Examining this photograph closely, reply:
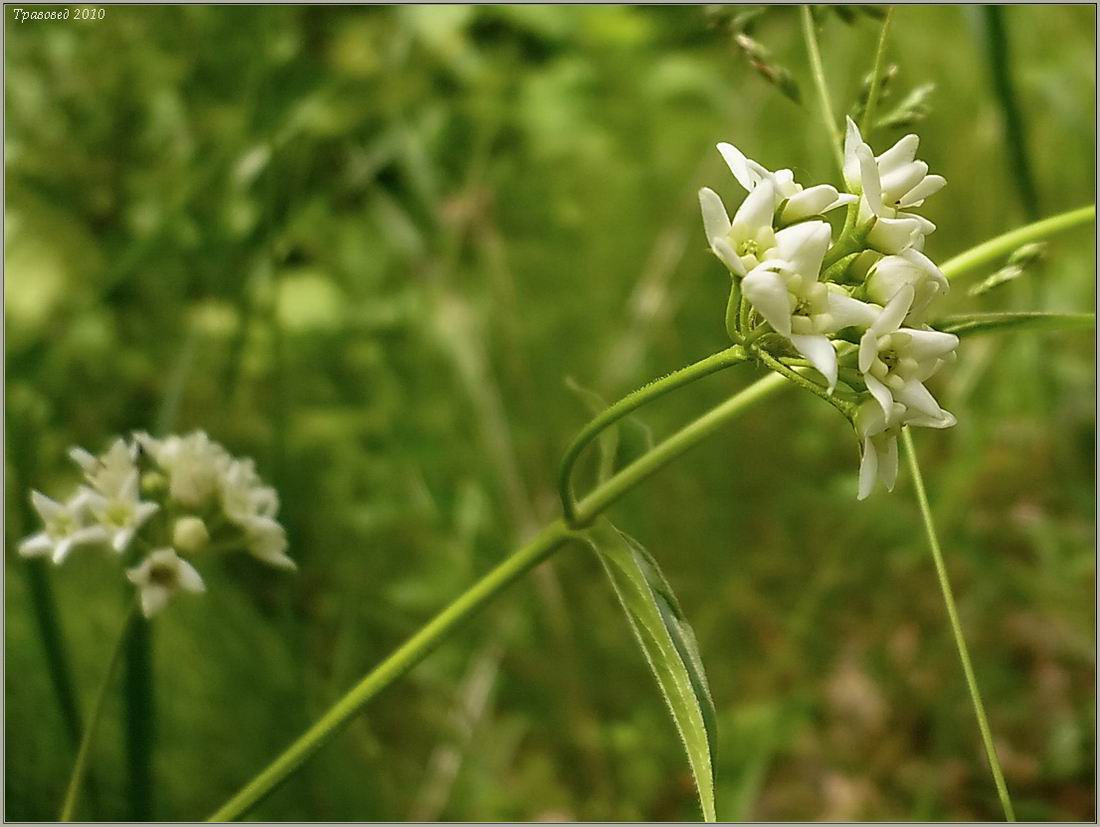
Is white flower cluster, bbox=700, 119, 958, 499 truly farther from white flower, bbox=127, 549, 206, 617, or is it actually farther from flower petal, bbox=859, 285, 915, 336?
white flower, bbox=127, 549, 206, 617

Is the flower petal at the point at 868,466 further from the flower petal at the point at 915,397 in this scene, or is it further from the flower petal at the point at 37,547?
the flower petal at the point at 37,547

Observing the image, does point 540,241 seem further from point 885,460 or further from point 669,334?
point 885,460

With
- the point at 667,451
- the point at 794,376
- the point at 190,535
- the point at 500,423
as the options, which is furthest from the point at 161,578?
the point at 500,423

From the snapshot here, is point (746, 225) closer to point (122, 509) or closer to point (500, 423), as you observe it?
point (122, 509)

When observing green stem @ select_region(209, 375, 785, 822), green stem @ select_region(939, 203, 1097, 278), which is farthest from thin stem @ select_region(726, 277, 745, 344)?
green stem @ select_region(939, 203, 1097, 278)

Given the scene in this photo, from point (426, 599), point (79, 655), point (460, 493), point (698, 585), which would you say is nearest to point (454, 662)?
point (426, 599)

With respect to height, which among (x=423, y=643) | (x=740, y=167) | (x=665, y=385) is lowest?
(x=423, y=643)
